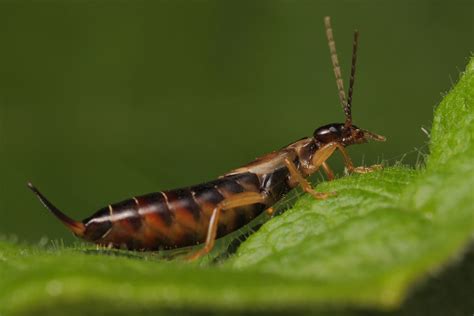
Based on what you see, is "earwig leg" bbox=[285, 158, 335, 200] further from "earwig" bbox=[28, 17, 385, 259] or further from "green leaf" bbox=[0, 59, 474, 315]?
"green leaf" bbox=[0, 59, 474, 315]

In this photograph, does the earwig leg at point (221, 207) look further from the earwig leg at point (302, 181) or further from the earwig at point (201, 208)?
the earwig leg at point (302, 181)

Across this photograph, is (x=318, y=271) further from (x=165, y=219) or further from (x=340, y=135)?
(x=340, y=135)

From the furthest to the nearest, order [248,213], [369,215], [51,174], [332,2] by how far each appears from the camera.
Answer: [332,2] < [51,174] < [248,213] < [369,215]

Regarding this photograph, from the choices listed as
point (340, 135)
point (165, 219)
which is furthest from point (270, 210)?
point (340, 135)

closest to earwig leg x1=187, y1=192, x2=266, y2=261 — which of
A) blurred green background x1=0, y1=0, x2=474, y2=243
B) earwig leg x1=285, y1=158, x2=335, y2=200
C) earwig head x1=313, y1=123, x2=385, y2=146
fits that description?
earwig leg x1=285, y1=158, x2=335, y2=200

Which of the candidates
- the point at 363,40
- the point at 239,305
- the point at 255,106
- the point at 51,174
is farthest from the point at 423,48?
the point at 239,305

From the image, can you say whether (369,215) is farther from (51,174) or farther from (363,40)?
(363,40)

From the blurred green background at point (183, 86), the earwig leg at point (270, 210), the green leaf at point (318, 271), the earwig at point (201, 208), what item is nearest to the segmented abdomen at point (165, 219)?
the earwig at point (201, 208)
